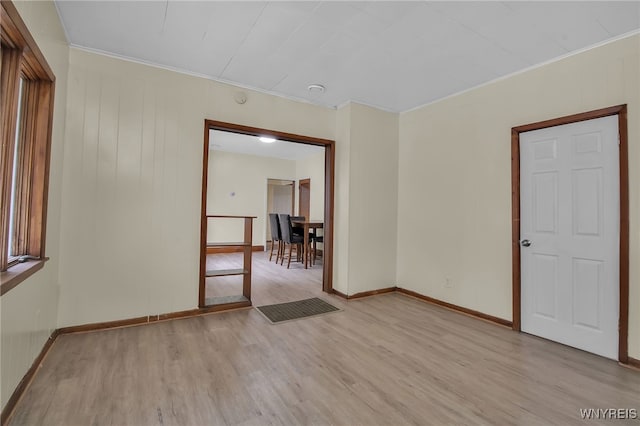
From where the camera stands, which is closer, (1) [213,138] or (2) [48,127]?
(2) [48,127]

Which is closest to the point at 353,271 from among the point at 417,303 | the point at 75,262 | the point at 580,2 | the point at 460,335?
the point at 417,303

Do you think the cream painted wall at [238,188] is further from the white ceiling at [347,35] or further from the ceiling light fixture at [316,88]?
the ceiling light fixture at [316,88]

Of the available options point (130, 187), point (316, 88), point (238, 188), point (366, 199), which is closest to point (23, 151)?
point (130, 187)

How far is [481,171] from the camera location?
306cm

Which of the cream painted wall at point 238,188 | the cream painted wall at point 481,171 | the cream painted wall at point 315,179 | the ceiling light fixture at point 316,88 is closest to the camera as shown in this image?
the cream painted wall at point 481,171

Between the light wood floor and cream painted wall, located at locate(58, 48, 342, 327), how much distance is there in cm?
32

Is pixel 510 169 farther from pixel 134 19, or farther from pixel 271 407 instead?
pixel 134 19

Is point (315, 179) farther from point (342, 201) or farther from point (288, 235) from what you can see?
point (342, 201)

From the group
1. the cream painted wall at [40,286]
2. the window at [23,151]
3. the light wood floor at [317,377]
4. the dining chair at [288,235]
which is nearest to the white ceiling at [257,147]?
the dining chair at [288,235]

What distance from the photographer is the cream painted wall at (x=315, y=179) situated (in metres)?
6.66

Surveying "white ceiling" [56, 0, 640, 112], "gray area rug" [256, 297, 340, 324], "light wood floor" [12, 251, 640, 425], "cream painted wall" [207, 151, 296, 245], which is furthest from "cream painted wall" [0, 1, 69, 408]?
"cream painted wall" [207, 151, 296, 245]

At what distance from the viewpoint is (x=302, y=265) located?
5.77 meters

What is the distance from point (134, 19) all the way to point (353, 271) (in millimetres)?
3185

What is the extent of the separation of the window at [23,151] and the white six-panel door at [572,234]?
12.1ft
